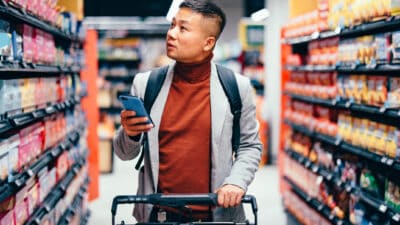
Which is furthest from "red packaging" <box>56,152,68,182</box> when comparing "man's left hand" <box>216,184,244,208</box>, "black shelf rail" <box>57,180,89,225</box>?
"man's left hand" <box>216,184,244,208</box>

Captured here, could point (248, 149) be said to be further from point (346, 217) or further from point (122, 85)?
point (122, 85)

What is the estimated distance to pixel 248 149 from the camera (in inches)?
101

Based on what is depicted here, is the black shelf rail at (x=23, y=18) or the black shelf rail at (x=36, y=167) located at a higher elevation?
the black shelf rail at (x=23, y=18)

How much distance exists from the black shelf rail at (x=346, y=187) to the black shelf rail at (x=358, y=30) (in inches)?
48.3

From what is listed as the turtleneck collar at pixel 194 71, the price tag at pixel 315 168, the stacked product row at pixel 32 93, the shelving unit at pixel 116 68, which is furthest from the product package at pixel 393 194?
the shelving unit at pixel 116 68

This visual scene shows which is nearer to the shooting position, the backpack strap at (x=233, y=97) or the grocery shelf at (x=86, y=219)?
the backpack strap at (x=233, y=97)

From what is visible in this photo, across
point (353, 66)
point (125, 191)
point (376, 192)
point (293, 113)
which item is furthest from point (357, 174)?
point (125, 191)

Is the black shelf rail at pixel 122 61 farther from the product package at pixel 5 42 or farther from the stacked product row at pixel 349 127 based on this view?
the product package at pixel 5 42

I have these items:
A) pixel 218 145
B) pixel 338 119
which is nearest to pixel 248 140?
pixel 218 145

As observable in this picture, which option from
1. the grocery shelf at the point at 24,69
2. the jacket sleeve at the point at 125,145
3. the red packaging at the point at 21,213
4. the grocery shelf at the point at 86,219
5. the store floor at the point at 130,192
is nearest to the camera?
the jacket sleeve at the point at 125,145

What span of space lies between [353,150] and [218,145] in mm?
2368

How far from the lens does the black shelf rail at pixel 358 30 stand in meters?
3.86

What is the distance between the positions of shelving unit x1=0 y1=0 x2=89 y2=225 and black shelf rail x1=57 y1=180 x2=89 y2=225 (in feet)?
0.08

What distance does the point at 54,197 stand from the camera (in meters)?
4.59
